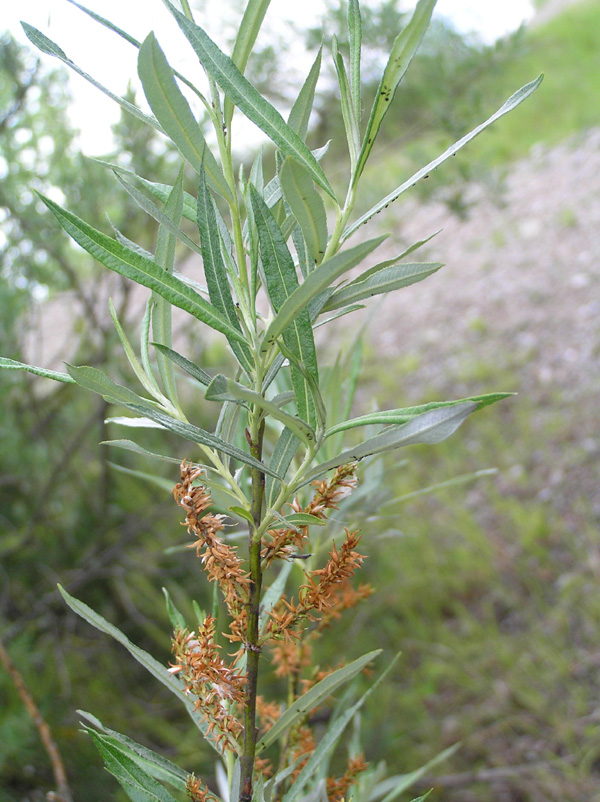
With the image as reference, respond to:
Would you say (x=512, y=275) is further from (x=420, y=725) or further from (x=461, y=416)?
(x=461, y=416)

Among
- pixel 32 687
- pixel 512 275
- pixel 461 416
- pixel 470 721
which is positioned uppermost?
pixel 512 275

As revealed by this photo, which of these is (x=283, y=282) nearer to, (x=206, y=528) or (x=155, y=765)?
(x=206, y=528)

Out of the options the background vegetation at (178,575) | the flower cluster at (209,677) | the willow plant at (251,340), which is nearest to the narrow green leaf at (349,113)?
the willow plant at (251,340)

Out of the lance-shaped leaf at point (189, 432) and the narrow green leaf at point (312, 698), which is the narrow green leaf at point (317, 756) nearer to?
the narrow green leaf at point (312, 698)

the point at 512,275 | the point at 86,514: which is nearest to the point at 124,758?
the point at 86,514

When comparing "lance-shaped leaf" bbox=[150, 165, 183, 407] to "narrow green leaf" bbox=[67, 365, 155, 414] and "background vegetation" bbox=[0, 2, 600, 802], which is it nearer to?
"narrow green leaf" bbox=[67, 365, 155, 414]

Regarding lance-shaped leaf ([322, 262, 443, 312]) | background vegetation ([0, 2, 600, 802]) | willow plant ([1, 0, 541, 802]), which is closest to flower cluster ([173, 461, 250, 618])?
willow plant ([1, 0, 541, 802])
